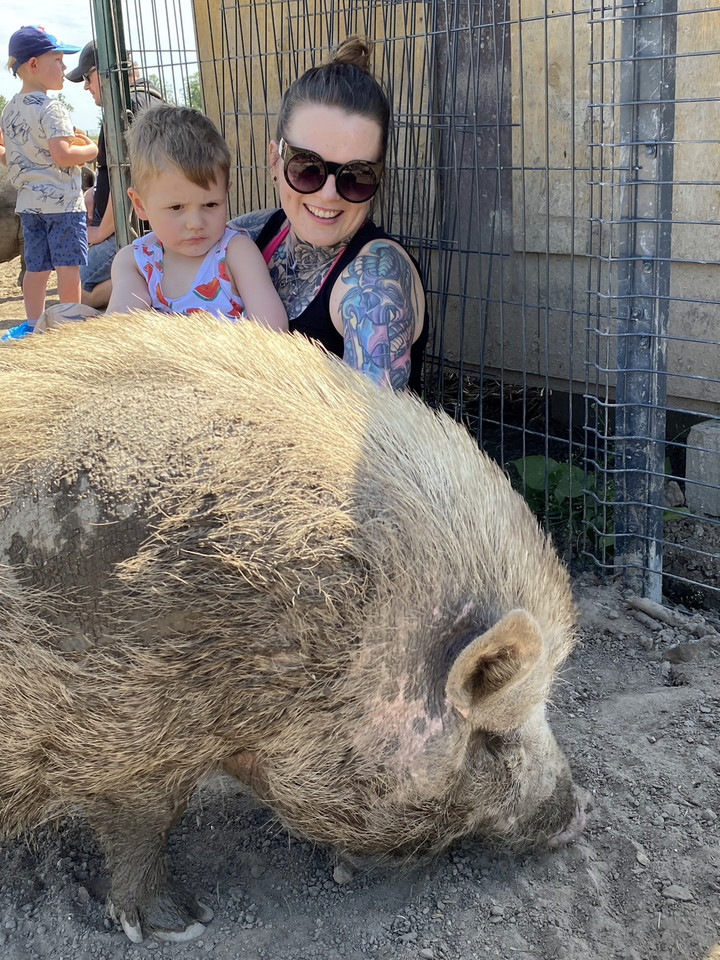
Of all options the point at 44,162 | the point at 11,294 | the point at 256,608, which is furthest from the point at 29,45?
the point at 256,608

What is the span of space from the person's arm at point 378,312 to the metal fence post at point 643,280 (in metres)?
0.91

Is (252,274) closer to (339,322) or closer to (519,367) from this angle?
(339,322)

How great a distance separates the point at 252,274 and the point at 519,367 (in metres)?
2.38

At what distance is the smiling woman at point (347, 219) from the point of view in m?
3.12

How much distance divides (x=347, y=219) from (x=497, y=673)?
187cm

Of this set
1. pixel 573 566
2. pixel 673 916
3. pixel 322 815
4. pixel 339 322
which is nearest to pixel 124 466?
pixel 322 815

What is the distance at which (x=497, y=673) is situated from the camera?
2.06m

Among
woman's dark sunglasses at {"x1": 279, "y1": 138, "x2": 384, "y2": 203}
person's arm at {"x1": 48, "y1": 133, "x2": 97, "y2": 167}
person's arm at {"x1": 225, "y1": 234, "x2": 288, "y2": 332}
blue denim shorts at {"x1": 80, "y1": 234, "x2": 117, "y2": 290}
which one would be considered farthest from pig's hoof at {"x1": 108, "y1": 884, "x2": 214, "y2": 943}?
person's arm at {"x1": 48, "y1": 133, "x2": 97, "y2": 167}

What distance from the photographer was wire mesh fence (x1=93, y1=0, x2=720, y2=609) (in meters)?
3.56

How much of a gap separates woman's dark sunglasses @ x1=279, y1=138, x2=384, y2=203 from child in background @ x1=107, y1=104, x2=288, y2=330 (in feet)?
1.28

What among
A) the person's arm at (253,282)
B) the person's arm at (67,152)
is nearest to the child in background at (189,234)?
the person's arm at (253,282)

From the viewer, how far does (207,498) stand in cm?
208

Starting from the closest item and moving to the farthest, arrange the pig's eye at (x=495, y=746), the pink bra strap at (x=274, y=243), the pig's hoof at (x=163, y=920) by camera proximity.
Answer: the pig's eye at (x=495, y=746)
the pig's hoof at (x=163, y=920)
the pink bra strap at (x=274, y=243)

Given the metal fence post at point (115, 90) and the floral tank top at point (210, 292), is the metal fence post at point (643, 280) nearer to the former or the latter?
the floral tank top at point (210, 292)
